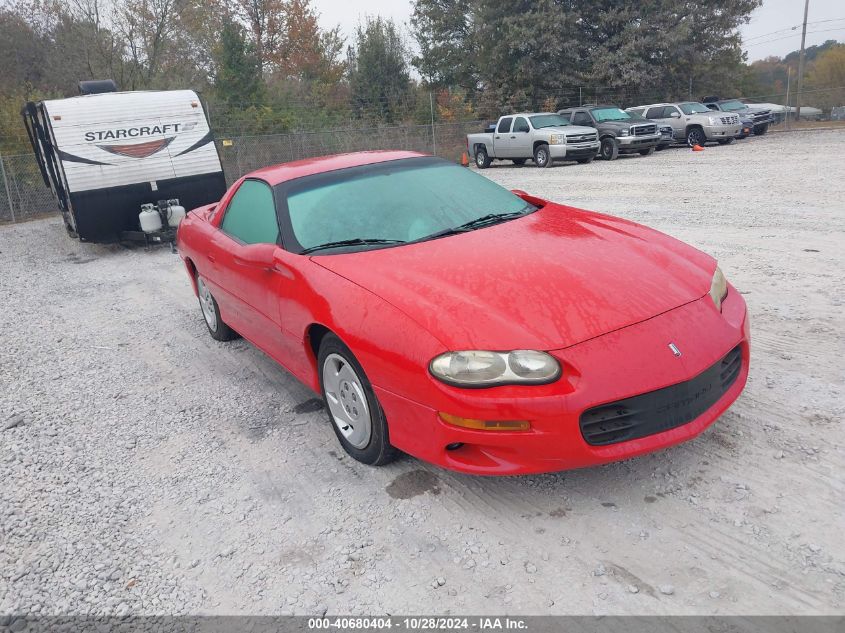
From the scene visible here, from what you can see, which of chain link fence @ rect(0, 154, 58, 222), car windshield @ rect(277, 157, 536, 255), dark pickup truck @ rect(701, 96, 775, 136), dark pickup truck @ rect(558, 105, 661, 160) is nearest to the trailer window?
car windshield @ rect(277, 157, 536, 255)

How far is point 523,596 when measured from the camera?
2.38m

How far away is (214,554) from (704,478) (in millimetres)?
2230

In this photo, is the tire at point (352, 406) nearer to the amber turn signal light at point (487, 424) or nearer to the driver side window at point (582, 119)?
the amber turn signal light at point (487, 424)

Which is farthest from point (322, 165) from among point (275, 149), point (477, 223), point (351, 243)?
point (275, 149)

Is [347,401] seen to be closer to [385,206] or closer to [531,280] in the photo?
[531,280]

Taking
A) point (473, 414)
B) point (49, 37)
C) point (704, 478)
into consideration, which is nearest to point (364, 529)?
point (473, 414)

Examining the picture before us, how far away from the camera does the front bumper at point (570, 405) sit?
2580mm

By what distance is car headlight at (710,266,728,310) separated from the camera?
3.20 meters

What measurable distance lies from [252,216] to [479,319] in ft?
7.37

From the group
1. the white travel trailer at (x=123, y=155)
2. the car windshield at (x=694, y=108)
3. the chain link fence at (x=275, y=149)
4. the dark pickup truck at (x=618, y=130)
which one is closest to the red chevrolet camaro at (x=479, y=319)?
the white travel trailer at (x=123, y=155)

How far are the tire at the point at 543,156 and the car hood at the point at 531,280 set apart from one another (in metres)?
17.2

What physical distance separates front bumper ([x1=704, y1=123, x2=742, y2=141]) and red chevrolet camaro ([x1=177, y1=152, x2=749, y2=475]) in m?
21.0

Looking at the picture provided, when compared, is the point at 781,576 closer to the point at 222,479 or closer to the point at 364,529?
the point at 364,529

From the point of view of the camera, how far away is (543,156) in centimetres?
2056
